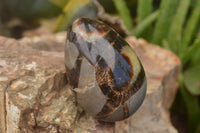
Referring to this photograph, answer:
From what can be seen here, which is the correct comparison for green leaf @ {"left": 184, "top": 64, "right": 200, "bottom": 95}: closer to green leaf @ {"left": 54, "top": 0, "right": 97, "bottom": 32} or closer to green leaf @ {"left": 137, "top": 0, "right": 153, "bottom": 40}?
green leaf @ {"left": 137, "top": 0, "right": 153, "bottom": 40}

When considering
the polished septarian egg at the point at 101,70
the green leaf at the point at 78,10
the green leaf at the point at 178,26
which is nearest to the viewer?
the polished septarian egg at the point at 101,70

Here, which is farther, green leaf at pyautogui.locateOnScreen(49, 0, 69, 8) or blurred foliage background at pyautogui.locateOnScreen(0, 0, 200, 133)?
green leaf at pyautogui.locateOnScreen(49, 0, 69, 8)

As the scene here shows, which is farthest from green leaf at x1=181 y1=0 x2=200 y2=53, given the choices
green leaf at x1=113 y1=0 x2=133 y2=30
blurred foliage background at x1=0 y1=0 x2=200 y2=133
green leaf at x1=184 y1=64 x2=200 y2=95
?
green leaf at x1=113 y1=0 x2=133 y2=30

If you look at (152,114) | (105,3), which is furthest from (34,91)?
(105,3)

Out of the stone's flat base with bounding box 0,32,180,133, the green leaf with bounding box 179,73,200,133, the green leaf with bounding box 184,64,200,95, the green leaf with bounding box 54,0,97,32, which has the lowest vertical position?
the green leaf with bounding box 179,73,200,133

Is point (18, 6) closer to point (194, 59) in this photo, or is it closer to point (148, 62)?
point (148, 62)

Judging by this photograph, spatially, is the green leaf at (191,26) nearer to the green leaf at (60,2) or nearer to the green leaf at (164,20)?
the green leaf at (164,20)

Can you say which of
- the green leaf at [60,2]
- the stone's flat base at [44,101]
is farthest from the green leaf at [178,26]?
the green leaf at [60,2]
